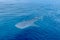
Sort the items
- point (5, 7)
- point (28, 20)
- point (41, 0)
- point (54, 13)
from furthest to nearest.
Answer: point (41, 0), point (5, 7), point (54, 13), point (28, 20)

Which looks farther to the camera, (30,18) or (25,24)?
(30,18)

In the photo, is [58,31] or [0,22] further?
[0,22]

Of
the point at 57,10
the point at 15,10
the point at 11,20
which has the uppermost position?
the point at 57,10

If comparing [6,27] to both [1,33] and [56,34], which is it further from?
[56,34]

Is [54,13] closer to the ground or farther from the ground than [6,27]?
farther from the ground

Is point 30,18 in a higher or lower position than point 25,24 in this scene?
higher

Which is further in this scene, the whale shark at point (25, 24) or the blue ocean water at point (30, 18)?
the whale shark at point (25, 24)

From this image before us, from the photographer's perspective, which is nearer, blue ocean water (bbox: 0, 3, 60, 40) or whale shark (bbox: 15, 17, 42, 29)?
blue ocean water (bbox: 0, 3, 60, 40)

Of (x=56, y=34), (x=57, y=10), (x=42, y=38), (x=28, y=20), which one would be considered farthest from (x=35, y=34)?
(x=57, y=10)
